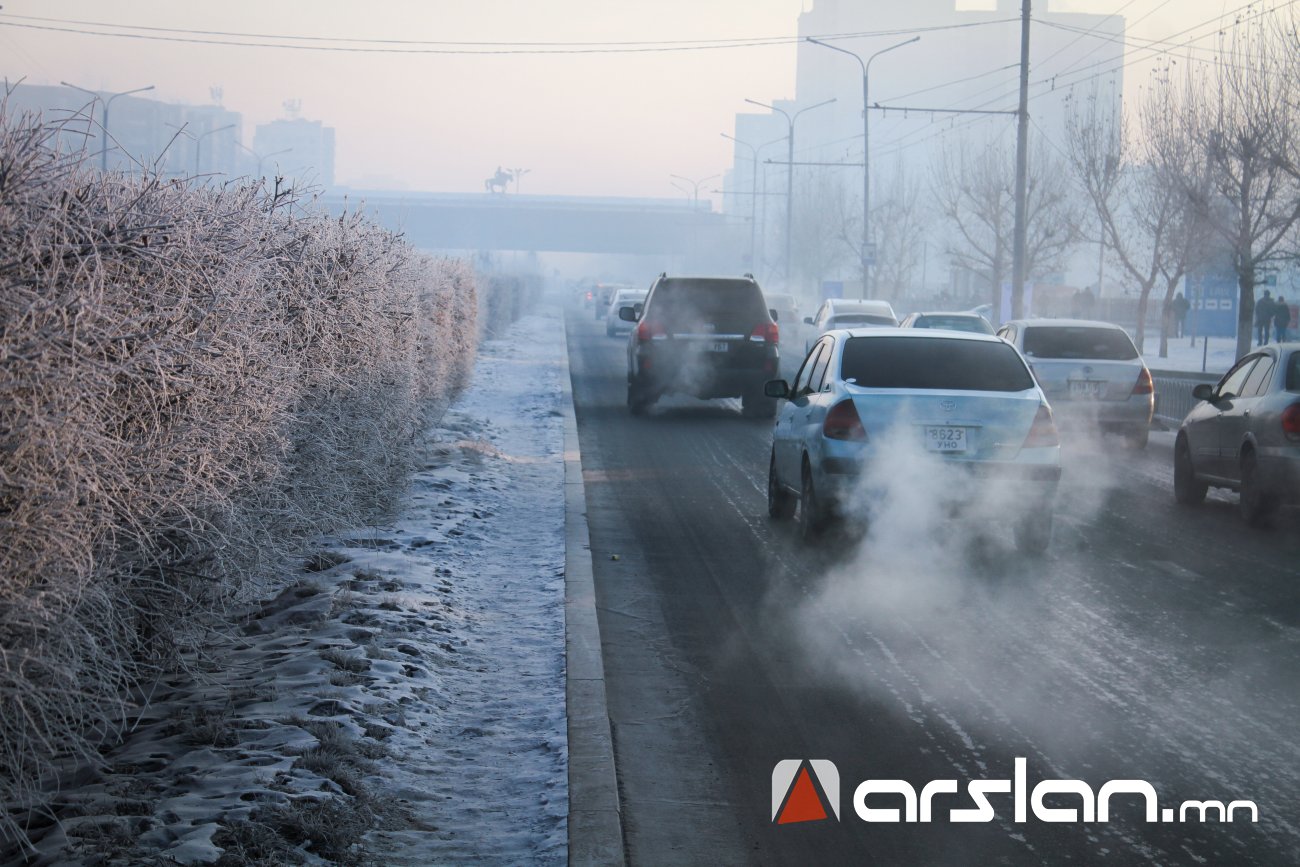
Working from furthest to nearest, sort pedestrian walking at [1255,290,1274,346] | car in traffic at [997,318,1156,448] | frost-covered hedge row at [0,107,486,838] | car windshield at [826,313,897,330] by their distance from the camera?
pedestrian walking at [1255,290,1274,346] < car windshield at [826,313,897,330] < car in traffic at [997,318,1156,448] < frost-covered hedge row at [0,107,486,838]

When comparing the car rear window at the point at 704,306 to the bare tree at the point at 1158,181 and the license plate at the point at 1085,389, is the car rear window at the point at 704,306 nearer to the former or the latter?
the license plate at the point at 1085,389

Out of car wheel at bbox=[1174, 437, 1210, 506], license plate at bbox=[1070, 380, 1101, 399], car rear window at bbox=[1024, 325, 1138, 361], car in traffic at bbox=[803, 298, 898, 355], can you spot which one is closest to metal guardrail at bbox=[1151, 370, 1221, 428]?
car rear window at bbox=[1024, 325, 1138, 361]

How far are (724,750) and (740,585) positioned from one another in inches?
139

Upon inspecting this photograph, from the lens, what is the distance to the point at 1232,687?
23.5ft

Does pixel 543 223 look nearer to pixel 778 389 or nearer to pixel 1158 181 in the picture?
pixel 1158 181

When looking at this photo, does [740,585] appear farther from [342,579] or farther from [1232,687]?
[1232,687]

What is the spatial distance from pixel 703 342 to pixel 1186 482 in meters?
8.72

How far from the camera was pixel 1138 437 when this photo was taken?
1902 centimetres

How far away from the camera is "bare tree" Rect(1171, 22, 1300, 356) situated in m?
30.3

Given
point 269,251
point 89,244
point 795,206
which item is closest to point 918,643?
point 269,251

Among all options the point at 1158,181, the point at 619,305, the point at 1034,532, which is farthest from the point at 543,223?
the point at 1034,532

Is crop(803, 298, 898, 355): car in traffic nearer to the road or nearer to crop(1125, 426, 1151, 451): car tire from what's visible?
crop(1125, 426, 1151, 451): car tire

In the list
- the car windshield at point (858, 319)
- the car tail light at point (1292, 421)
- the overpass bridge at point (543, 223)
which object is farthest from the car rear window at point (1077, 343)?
the overpass bridge at point (543, 223)

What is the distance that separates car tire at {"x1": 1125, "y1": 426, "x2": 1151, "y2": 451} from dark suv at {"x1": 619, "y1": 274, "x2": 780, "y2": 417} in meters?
5.03
